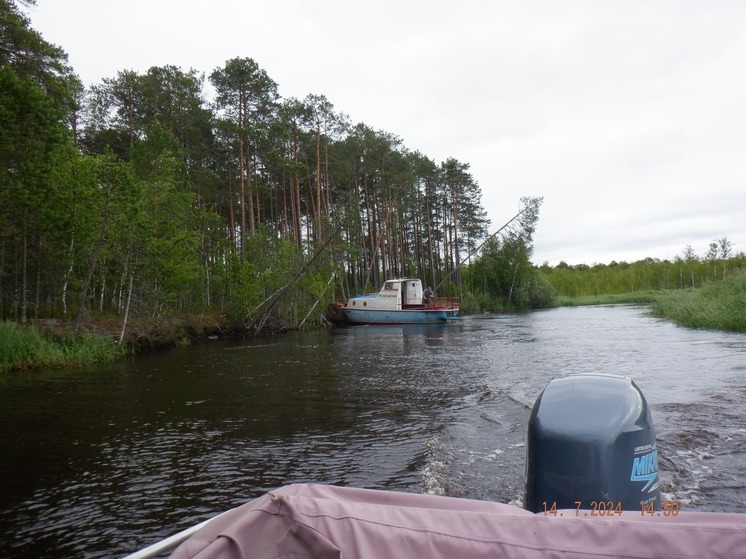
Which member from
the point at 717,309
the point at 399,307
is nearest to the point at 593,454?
the point at 717,309

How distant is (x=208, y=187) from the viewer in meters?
29.5

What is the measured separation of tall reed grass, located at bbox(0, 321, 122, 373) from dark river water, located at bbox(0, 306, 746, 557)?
0.71m

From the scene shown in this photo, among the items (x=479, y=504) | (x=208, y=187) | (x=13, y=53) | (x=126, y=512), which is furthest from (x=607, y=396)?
(x=208, y=187)

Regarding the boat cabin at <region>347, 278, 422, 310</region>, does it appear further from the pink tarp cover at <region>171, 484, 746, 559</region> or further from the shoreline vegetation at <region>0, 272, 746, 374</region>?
the pink tarp cover at <region>171, 484, 746, 559</region>

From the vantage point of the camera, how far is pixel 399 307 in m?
31.7

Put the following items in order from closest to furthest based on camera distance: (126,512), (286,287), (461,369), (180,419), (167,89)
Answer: (126,512), (180,419), (461,369), (286,287), (167,89)

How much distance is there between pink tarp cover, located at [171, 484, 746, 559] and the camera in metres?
1.34

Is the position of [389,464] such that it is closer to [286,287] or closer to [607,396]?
[607,396]

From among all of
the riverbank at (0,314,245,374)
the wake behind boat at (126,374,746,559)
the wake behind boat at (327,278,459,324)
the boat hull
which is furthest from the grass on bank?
the wake behind boat at (126,374,746,559)

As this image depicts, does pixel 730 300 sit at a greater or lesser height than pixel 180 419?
greater

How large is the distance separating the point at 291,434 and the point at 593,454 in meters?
4.93

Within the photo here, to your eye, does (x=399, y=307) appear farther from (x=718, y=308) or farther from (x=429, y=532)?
(x=429, y=532)

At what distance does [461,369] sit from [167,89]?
24.9 metres

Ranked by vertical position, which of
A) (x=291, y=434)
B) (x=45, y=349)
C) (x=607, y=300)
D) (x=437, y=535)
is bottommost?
(x=291, y=434)
